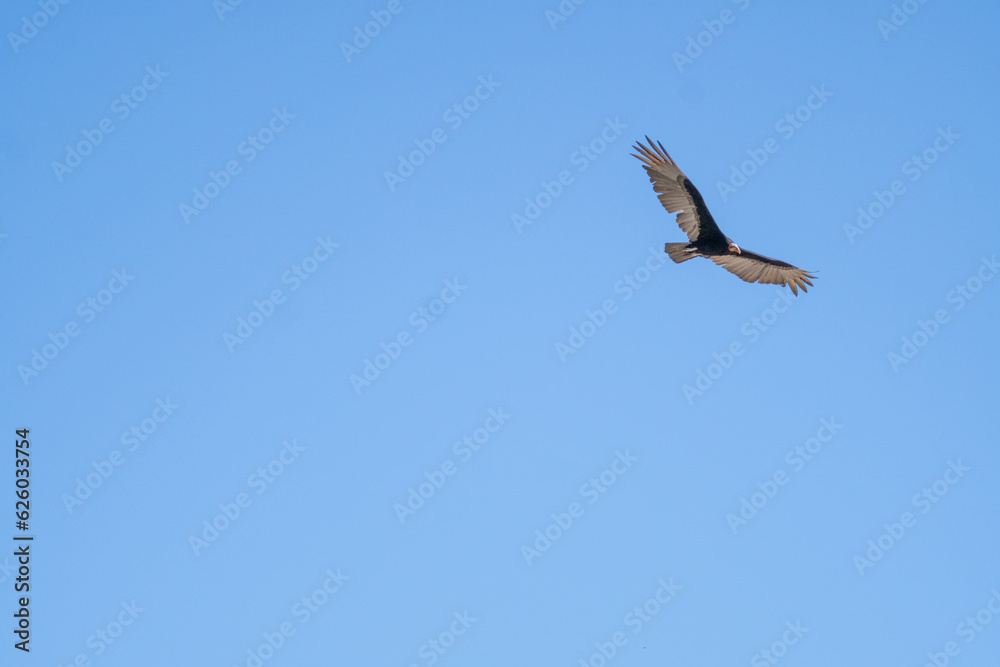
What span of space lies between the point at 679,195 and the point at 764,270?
3.93m

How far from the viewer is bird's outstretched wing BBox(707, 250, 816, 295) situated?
33500mm

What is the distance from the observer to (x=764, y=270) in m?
34.0

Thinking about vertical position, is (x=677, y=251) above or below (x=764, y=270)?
below

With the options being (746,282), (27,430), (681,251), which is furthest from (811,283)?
(27,430)

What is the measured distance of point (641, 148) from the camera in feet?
103

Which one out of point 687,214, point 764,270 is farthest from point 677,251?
point 764,270

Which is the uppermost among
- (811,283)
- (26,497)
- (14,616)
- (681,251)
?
(811,283)

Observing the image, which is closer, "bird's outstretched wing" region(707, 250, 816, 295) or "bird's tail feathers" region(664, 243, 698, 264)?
"bird's tail feathers" region(664, 243, 698, 264)

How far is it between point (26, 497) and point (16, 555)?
1.55m

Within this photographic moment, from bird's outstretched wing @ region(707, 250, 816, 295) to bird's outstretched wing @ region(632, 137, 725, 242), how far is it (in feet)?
4.42

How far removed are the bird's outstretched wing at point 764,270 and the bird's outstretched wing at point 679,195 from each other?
1.35 meters

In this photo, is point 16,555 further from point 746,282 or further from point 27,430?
point 746,282

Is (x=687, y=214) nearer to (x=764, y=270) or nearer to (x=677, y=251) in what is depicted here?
(x=677, y=251)

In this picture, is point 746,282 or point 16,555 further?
point 746,282
